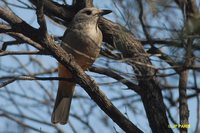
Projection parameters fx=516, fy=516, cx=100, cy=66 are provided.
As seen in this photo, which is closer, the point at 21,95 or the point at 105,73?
the point at 105,73

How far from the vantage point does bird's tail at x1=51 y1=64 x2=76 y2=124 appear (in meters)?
5.71

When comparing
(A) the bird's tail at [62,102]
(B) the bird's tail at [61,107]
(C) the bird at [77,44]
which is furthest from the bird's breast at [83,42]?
(B) the bird's tail at [61,107]

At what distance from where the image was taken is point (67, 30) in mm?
5738

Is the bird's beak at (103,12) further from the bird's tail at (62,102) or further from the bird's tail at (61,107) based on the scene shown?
the bird's tail at (61,107)

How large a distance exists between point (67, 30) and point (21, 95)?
127 centimetres

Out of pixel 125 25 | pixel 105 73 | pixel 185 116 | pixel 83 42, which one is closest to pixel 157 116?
pixel 185 116

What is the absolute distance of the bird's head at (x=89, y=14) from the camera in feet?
18.4

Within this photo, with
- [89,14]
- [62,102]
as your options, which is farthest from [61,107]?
[89,14]

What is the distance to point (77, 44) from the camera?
570 centimetres

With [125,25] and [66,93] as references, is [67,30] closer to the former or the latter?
[66,93]

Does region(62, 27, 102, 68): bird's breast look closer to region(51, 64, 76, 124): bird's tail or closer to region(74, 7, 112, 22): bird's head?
region(74, 7, 112, 22): bird's head

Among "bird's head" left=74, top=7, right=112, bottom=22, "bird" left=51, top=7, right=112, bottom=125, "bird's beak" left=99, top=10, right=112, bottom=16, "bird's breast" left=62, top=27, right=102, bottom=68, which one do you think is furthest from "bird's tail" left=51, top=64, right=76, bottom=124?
"bird's beak" left=99, top=10, right=112, bottom=16

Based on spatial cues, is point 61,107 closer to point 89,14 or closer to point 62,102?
point 62,102

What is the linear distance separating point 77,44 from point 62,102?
0.71m
